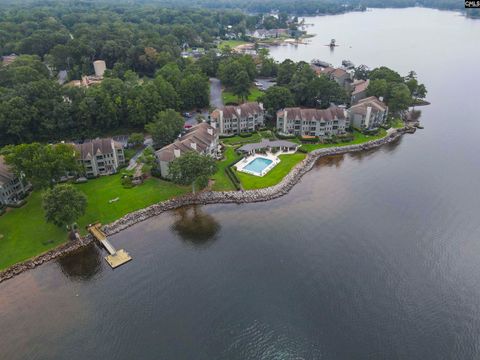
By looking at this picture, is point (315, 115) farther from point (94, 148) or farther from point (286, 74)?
point (94, 148)

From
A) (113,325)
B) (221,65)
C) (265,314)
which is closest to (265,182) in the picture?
(265,314)

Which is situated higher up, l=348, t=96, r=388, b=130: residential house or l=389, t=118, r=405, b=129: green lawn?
l=348, t=96, r=388, b=130: residential house

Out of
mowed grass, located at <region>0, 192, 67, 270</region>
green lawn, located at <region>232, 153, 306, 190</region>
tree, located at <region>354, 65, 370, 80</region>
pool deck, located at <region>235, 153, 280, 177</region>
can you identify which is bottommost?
mowed grass, located at <region>0, 192, 67, 270</region>

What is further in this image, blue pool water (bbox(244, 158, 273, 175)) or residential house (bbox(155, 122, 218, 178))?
blue pool water (bbox(244, 158, 273, 175))

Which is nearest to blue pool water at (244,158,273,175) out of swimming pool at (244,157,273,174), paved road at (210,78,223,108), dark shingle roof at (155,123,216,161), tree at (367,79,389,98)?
swimming pool at (244,157,273,174)

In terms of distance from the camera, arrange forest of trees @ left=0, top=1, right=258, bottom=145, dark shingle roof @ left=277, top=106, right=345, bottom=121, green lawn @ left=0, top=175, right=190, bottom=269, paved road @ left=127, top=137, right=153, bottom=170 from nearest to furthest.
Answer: green lawn @ left=0, top=175, right=190, bottom=269 < paved road @ left=127, top=137, right=153, bottom=170 < forest of trees @ left=0, top=1, right=258, bottom=145 < dark shingle roof @ left=277, top=106, right=345, bottom=121

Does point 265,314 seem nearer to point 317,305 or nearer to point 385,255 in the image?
point 317,305

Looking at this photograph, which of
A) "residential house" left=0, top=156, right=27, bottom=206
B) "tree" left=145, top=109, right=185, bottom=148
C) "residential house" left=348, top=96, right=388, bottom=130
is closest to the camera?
"residential house" left=0, top=156, right=27, bottom=206

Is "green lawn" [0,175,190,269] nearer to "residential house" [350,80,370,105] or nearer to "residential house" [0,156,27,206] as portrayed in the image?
"residential house" [0,156,27,206]
